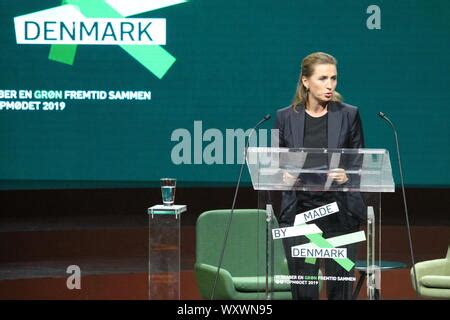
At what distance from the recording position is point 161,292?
3.48 m

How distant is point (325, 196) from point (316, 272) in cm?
27

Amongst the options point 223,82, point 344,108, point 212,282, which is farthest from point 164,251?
point 223,82

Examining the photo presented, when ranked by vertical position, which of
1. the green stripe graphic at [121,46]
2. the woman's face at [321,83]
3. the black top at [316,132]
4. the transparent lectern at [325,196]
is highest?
→ the green stripe graphic at [121,46]

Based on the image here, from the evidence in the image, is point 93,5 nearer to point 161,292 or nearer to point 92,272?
point 92,272

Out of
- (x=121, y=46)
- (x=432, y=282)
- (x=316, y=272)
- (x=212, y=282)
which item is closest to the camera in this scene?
(x=316, y=272)

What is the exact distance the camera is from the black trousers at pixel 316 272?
304cm

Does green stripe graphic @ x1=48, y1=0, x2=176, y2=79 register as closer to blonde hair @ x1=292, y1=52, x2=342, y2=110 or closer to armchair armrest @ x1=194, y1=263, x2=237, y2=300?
armchair armrest @ x1=194, y1=263, x2=237, y2=300

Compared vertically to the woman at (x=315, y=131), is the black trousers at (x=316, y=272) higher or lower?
lower

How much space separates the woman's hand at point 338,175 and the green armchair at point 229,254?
3.57 feet

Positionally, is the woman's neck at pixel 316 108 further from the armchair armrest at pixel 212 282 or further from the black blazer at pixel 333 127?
the armchair armrest at pixel 212 282

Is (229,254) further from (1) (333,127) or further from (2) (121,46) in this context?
(2) (121,46)

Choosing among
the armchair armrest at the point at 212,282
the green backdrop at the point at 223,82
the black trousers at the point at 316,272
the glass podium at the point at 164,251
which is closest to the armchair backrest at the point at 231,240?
the armchair armrest at the point at 212,282

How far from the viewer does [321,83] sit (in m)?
3.59

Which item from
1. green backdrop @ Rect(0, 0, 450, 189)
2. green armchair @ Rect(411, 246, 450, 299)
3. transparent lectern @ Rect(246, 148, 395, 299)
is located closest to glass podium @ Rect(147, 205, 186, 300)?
transparent lectern @ Rect(246, 148, 395, 299)
